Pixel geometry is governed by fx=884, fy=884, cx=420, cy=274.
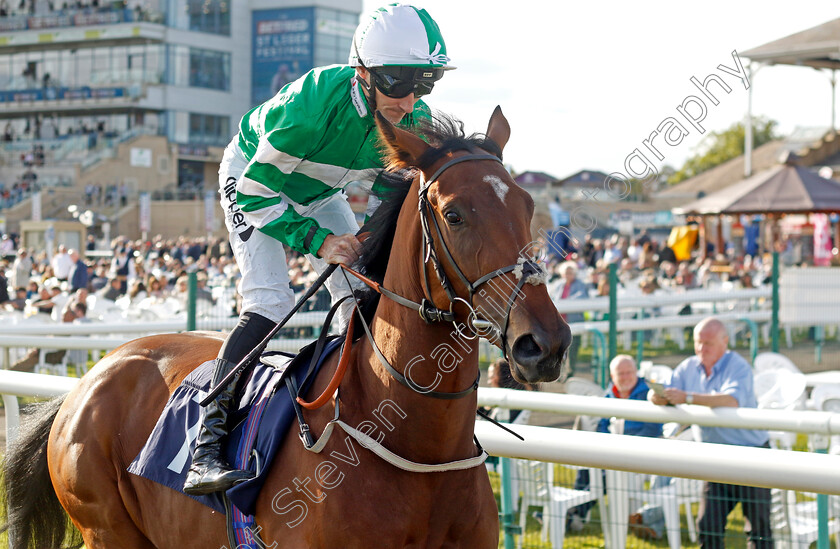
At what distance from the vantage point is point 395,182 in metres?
2.57

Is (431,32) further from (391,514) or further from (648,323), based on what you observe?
(648,323)

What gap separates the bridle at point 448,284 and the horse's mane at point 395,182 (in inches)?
2.6

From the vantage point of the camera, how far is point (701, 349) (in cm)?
521

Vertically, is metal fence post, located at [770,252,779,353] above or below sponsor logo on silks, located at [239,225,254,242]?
below

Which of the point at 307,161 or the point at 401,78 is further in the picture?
the point at 307,161

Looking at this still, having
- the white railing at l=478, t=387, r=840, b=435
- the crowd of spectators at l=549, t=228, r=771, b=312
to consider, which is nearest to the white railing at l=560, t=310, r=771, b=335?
the crowd of spectators at l=549, t=228, r=771, b=312

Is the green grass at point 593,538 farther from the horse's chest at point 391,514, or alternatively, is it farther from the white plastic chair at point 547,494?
the horse's chest at point 391,514

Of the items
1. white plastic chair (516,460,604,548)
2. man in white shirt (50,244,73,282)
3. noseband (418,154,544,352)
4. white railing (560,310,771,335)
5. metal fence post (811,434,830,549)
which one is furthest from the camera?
man in white shirt (50,244,73,282)

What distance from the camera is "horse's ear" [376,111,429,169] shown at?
235 cm

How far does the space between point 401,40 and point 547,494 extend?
2.79 m

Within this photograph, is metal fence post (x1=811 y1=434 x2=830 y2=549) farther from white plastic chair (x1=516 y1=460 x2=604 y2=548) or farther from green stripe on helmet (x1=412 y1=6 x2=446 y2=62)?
green stripe on helmet (x1=412 y1=6 x2=446 y2=62)

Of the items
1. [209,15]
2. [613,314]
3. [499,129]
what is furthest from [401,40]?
[209,15]

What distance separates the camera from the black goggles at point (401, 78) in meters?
2.70

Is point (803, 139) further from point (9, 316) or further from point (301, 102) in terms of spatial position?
point (301, 102)
